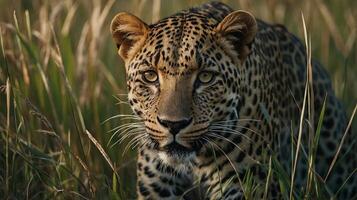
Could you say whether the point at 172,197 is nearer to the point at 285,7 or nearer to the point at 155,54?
the point at 155,54

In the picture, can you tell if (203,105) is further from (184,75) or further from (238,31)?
(238,31)

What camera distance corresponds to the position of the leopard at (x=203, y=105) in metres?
6.17

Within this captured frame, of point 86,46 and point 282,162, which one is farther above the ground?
point 86,46

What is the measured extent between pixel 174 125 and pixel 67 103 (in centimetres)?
217

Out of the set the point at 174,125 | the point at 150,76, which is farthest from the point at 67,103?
the point at 174,125

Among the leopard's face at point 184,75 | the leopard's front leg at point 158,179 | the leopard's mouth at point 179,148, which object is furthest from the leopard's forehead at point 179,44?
the leopard's front leg at point 158,179

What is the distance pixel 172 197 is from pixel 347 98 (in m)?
3.15

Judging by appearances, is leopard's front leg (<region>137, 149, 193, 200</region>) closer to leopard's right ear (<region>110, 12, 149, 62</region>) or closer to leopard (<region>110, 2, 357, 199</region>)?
leopard (<region>110, 2, 357, 199</region>)

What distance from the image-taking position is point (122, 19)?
666 centimetres

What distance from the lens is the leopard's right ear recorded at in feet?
21.5

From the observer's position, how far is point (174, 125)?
6023mm

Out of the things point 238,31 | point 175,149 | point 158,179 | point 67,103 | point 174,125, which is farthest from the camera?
point 67,103

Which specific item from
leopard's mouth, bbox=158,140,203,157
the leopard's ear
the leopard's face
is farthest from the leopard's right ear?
leopard's mouth, bbox=158,140,203,157

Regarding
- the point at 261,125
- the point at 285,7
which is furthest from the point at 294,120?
the point at 285,7
